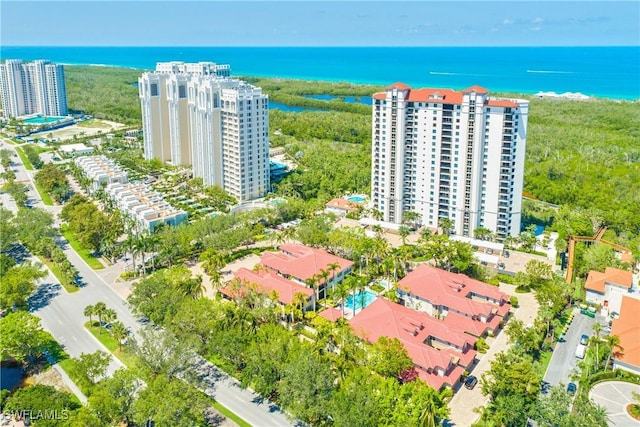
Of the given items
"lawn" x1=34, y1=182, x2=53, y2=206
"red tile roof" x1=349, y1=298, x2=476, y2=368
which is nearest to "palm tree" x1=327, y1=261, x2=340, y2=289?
"red tile roof" x1=349, y1=298, x2=476, y2=368

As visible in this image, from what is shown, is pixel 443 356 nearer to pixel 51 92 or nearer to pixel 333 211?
pixel 333 211

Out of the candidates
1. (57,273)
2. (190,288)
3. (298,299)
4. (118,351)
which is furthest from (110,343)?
(57,273)

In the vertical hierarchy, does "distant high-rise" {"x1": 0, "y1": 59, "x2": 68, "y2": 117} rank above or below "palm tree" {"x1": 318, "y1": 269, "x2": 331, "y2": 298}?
above

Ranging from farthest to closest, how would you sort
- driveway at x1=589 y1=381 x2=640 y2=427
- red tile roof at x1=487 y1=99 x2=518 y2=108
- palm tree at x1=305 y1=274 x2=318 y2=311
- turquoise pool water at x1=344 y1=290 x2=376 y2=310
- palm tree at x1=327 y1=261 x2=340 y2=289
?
red tile roof at x1=487 y1=99 x2=518 y2=108, palm tree at x1=327 y1=261 x2=340 y2=289, turquoise pool water at x1=344 y1=290 x2=376 y2=310, palm tree at x1=305 y1=274 x2=318 y2=311, driveway at x1=589 y1=381 x2=640 y2=427

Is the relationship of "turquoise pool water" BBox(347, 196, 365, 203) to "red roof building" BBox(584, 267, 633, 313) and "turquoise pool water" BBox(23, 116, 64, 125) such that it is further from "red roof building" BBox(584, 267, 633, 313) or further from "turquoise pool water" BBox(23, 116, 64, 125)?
"turquoise pool water" BBox(23, 116, 64, 125)

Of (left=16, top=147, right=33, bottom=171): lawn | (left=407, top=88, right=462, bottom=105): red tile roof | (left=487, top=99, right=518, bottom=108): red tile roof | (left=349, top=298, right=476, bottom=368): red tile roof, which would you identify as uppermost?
(left=407, top=88, right=462, bottom=105): red tile roof

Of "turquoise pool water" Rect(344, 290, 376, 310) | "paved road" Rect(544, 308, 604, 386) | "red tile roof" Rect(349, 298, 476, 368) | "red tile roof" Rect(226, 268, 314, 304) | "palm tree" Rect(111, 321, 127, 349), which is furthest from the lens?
"turquoise pool water" Rect(344, 290, 376, 310)

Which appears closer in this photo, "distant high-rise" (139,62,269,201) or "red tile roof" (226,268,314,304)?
"red tile roof" (226,268,314,304)

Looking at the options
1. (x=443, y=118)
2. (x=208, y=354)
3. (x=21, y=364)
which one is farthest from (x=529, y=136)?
(x=21, y=364)
